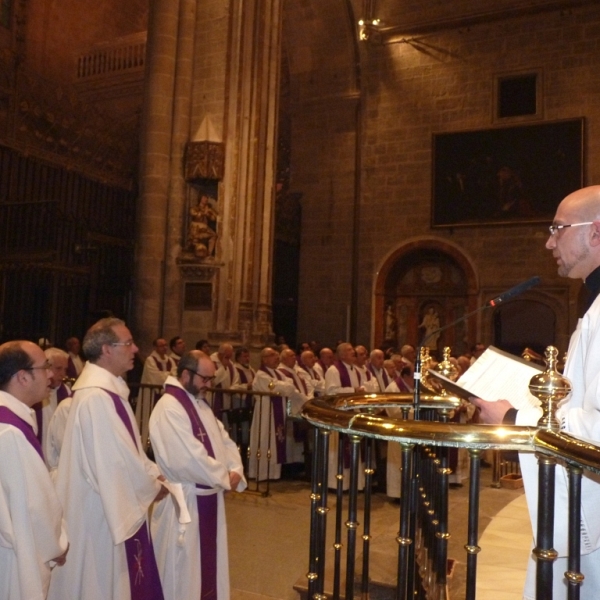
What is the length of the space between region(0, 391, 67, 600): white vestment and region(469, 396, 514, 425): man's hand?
1756 millimetres

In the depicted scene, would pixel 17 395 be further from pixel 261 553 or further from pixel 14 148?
pixel 14 148

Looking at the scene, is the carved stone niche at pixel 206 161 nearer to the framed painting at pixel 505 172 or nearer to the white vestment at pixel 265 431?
the white vestment at pixel 265 431

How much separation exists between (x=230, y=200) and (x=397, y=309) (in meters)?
7.27

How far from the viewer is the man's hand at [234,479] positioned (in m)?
3.86

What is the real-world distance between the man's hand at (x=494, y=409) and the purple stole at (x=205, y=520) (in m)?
2.18

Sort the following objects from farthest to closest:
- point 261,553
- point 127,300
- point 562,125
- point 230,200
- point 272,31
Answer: point 562,125, point 127,300, point 272,31, point 230,200, point 261,553

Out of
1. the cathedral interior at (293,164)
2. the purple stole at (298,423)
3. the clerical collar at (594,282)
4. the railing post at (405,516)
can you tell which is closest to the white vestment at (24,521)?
the railing post at (405,516)

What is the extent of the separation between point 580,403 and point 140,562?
2.36 m

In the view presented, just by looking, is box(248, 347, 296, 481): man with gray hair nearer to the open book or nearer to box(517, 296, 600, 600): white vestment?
the open book

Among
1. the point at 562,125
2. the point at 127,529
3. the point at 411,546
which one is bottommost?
the point at 127,529

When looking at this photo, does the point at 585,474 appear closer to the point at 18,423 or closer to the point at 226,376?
the point at 18,423

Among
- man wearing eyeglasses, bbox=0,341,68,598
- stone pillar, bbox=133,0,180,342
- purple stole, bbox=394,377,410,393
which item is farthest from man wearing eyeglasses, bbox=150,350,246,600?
stone pillar, bbox=133,0,180,342

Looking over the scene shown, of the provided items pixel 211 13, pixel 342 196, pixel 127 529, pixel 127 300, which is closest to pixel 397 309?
pixel 342 196

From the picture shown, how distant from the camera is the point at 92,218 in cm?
1145
